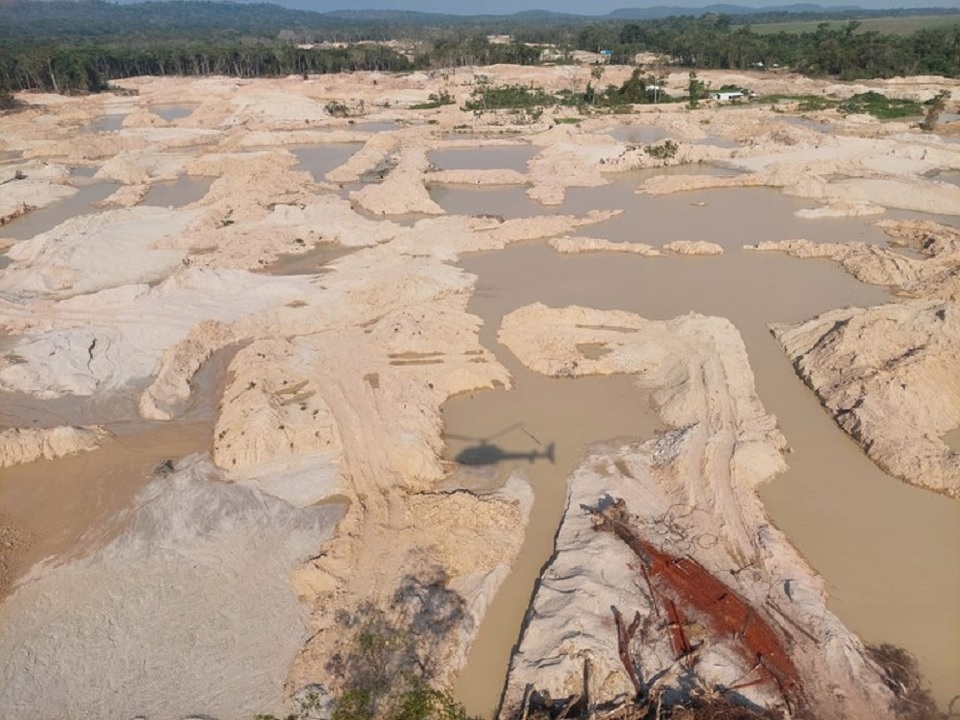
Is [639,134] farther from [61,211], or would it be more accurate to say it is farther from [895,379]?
[61,211]

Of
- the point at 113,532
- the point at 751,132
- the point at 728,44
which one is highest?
the point at 728,44

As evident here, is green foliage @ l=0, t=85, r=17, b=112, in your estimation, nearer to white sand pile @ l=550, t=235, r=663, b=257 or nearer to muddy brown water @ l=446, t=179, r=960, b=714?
muddy brown water @ l=446, t=179, r=960, b=714

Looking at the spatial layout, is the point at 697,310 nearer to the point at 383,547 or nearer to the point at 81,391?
the point at 383,547

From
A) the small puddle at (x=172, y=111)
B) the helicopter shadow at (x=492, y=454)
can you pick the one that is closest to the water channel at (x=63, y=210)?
the helicopter shadow at (x=492, y=454)

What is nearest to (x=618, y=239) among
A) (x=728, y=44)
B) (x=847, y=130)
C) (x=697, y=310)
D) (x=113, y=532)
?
(x=697, y=310)

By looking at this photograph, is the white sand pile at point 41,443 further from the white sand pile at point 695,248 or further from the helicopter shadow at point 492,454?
the white sand pile at point 695,248
